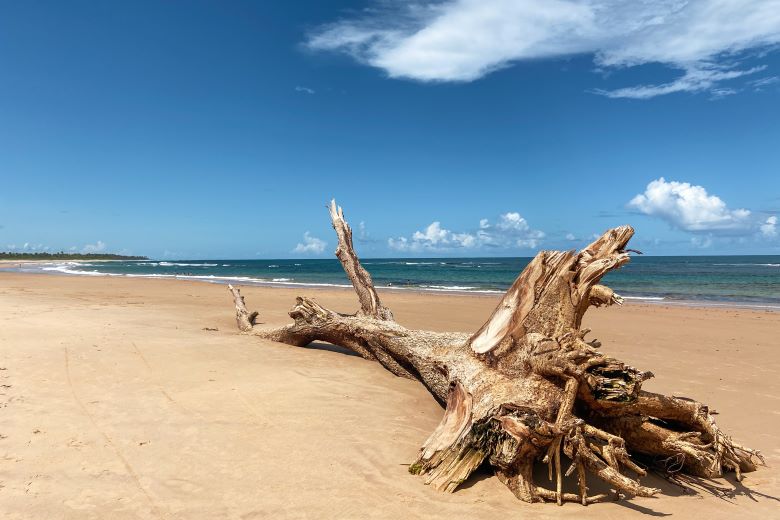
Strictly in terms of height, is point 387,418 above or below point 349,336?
below

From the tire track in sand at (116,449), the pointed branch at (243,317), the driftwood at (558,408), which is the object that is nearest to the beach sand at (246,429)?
the tire track in sand at (116,449)

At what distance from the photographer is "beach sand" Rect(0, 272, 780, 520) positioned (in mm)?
3605

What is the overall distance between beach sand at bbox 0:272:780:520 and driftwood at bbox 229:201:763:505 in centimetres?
23

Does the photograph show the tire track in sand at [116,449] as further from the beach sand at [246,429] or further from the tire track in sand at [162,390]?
the tire track in sand at [162,390]

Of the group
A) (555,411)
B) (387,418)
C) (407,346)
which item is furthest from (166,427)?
(555,411)

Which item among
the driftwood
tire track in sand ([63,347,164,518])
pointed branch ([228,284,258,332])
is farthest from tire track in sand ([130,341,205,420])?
pointed branch ([228,284,258,332])

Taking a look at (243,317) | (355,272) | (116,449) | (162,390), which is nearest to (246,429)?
(116,449)

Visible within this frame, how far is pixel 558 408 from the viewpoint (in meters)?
4.09

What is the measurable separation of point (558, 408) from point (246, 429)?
10.1 ft

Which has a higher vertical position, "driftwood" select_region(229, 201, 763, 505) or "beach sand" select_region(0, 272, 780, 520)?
"driftwood" select_region(229, 201, 763, 505)

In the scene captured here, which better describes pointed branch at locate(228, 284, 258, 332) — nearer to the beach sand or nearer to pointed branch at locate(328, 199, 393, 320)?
the beach sand

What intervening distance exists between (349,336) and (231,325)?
16.5ft

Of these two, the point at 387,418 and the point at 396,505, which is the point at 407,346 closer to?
the point at 387,418

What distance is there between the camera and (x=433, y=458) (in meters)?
4.13
